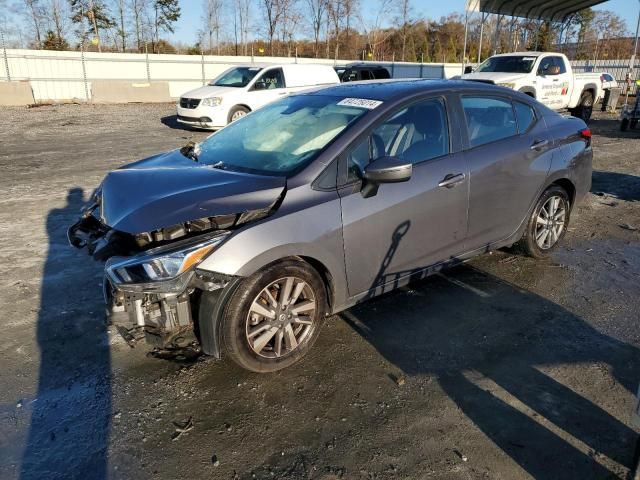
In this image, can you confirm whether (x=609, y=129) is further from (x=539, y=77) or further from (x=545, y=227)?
(x=545, y=227)

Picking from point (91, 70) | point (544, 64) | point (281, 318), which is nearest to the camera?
point (281, 318)

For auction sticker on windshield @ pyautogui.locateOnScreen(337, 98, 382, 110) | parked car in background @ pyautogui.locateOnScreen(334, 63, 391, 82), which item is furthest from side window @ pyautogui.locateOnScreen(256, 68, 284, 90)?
auction sticker on windshield @ pyautogui.locateOnScreen(337, 98, 382, 110)

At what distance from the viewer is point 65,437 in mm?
2656

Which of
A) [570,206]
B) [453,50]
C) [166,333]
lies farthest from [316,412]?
[453,50]

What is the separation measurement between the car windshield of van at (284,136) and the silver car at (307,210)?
0.05 ft

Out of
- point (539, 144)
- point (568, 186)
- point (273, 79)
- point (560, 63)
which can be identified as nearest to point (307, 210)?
point (539, 144)

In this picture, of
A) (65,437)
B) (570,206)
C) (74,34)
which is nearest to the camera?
(65,437)

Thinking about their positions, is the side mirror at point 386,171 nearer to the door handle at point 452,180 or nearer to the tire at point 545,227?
the door handle at point 452,180

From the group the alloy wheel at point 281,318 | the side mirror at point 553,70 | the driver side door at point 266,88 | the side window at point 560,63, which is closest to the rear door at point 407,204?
the alloy wheel at point 281,318

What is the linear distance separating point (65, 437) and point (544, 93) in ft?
50.1

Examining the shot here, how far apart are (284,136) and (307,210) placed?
0.94 m

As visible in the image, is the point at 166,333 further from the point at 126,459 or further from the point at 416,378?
the point at 416,378

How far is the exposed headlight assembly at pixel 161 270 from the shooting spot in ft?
9.08

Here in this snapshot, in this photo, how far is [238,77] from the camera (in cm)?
1478
